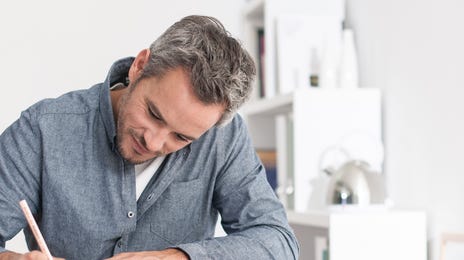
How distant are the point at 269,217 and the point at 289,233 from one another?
0.05 meters

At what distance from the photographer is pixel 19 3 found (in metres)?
2.97

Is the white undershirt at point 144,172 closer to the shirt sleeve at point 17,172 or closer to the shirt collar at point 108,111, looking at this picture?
the shirt collar at point 108,111

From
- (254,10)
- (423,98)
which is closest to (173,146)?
(423,98)

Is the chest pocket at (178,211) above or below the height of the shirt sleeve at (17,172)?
below

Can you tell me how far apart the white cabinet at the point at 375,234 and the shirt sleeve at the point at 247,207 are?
681 mm

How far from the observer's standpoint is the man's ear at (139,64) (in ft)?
4.62

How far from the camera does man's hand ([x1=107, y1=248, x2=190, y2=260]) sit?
128cm

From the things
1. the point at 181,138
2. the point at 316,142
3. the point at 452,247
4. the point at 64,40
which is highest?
the point at 64,40

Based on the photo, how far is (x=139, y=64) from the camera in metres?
1.43

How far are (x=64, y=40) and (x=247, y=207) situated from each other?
5.59ft

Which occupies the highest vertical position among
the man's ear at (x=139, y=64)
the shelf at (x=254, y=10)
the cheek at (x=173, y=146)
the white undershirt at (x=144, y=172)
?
the shelf at (x=254, y=10)

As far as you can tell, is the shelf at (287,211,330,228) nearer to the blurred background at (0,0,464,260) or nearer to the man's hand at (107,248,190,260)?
the blurred background at (0,0,464,260)

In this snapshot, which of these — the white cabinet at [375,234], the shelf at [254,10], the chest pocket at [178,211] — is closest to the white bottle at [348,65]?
the shelf at [254,10]

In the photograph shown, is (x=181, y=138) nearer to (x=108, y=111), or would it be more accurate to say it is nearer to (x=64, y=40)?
(x=108, y=111)
